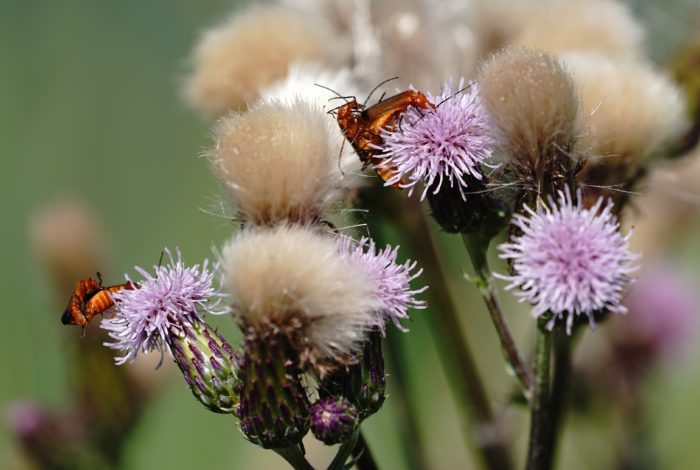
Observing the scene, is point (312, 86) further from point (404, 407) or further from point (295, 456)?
point (404, 407)

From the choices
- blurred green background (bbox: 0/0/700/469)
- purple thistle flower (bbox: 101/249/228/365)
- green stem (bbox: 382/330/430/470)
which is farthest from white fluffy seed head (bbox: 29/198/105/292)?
purple thistle flower (bbox: 101/249/228/365)

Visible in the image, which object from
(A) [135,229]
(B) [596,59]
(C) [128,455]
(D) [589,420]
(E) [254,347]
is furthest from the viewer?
(A) [135,229]

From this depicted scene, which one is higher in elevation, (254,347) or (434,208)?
(434,208)

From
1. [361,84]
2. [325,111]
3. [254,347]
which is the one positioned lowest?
[254,347]

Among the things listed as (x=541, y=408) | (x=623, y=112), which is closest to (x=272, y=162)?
(x=541, y=408)

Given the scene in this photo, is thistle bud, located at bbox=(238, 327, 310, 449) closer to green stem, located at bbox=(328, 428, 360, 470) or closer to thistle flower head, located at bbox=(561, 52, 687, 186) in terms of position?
green stem, located at bbox=(328, 428, 360, 470)

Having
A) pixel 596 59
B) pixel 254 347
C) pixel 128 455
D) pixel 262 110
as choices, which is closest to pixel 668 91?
pixel 596 59

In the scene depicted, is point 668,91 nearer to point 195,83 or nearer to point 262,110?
point 262,110
